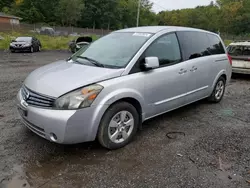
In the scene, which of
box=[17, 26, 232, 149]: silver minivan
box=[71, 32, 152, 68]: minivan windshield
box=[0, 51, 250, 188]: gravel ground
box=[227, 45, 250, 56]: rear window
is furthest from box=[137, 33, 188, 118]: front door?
box=[227, 45, 250, 56]: rear window

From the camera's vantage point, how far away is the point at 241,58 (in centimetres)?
831

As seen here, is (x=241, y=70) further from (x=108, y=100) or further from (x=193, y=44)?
(x=108, y=100)

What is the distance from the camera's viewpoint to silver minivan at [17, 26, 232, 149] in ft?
9.50

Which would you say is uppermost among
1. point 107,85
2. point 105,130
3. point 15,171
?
point 107,85

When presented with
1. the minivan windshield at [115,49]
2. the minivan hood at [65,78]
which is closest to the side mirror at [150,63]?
the minivan windshield at [115,49]

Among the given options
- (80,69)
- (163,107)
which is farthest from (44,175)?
(163,107)

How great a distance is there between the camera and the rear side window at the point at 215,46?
17.0 feet

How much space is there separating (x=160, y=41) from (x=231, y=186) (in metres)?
2.35

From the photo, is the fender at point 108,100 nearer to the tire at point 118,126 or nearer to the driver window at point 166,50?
the tire at point 118,126

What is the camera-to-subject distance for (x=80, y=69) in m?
3.42

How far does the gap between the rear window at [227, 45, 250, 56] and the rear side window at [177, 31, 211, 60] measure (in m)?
4.15

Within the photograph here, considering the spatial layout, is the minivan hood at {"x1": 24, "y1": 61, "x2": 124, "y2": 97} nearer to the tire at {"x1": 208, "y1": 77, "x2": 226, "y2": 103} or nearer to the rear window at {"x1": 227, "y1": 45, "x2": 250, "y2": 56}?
the tire at {"x1": 208, "y1": 77, "x2": 226, "y2": 103}

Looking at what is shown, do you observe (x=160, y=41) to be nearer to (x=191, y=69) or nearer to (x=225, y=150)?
(x=191, y=69)

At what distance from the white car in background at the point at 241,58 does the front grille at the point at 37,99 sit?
24.3 feet
